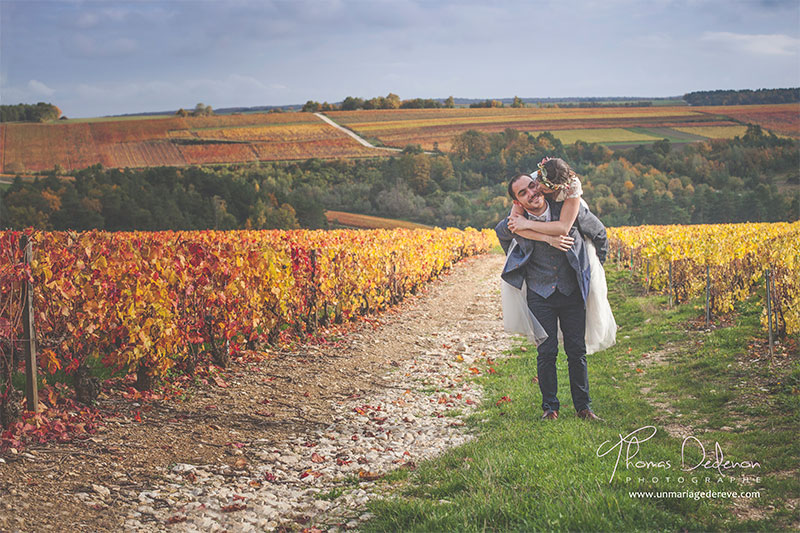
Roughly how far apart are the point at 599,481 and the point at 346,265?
8.19 m

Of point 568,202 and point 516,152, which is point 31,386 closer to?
point 568,202

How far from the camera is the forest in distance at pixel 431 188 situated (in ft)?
175

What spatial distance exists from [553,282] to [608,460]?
1.64 metres

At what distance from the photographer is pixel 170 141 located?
7394 centimetres

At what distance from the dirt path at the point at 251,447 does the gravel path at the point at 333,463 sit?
0.01m

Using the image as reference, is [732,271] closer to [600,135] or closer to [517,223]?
[517,223]

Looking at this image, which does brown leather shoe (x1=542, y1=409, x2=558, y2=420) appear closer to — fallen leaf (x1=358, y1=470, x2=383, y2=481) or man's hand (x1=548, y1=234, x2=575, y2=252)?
man's hand (x1=548, y1=234, x2=575, y2=252)

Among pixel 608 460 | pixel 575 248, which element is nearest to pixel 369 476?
pixel 608 460

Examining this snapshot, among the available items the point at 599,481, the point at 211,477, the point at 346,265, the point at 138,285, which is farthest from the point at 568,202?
the point at 346,265

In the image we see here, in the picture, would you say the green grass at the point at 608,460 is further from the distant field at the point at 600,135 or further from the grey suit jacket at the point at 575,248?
the distant field at the point at 600,135

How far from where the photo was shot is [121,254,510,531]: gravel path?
369 cm

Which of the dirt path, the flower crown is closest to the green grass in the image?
the dirt path

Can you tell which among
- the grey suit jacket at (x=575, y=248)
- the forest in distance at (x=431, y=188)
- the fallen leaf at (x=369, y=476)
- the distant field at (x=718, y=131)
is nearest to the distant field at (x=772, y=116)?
the distant field at (x=718, y=131)

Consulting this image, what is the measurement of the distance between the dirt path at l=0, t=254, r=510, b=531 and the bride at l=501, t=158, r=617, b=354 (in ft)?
4.08
